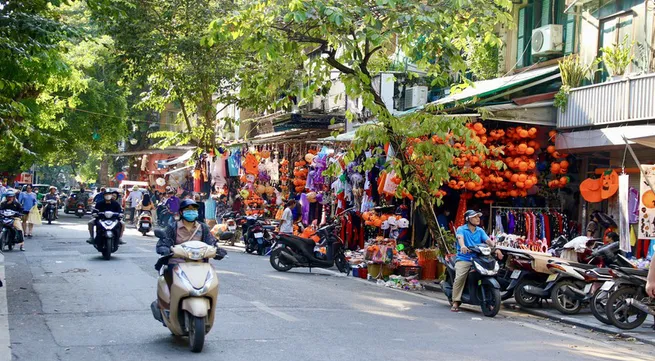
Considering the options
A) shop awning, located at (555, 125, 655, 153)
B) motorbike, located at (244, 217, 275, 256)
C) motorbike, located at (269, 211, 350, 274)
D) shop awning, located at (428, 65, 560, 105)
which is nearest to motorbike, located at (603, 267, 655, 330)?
shop awning, located at (555, 125, 655, 153)

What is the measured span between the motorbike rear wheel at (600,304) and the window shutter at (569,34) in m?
8.08

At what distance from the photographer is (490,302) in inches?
488

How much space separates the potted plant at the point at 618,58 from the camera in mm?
16109

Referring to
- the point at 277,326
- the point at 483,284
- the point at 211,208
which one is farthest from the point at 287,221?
the point at 277,326

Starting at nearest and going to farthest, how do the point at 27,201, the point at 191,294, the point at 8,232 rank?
the point at 191,294
the point at 8,232
the point at 27,201

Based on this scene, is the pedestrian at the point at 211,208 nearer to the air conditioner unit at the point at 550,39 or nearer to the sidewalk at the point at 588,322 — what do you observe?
the air conditioner unit at the point at 550,39

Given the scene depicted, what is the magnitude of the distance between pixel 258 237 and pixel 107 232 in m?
5.76

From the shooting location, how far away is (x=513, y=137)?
1736cm

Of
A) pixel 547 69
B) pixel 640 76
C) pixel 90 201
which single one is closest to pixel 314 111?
pixel 547 69

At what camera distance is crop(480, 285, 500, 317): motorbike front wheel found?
12.2 m

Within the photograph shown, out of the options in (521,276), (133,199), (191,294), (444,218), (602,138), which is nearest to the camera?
(191,294)

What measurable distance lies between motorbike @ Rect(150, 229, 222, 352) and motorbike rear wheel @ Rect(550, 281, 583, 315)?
635cm

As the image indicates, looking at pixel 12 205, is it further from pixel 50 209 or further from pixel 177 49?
pixel 50 209

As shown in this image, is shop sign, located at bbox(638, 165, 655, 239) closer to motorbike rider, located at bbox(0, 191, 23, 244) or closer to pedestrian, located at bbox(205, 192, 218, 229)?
motorbike rider, located at bbox(0, 191, 23, 244)
